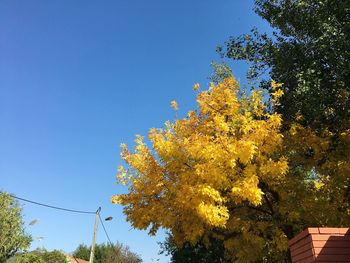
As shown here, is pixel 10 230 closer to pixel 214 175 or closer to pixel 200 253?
pixel 200 253

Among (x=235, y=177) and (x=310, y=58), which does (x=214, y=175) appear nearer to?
(x=235, y=177)

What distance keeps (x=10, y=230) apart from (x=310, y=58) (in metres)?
21.1

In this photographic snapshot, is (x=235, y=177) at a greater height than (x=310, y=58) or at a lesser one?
lesser

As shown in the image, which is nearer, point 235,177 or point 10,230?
point 235,177

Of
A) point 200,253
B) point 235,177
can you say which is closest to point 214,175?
point 235,177

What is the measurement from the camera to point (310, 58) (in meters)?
13.0

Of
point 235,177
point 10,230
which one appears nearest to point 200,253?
point 10,230

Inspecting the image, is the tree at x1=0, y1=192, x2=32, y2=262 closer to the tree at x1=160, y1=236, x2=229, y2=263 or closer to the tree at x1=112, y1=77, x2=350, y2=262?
the tree at x1=160, y1=236, x2=229, y2=263

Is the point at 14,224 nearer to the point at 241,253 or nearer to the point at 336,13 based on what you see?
the point at 241,253

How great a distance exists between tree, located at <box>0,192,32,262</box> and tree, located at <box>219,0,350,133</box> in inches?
726

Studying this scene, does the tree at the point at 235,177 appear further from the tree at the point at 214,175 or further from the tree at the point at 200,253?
the tree at the point at 200,253

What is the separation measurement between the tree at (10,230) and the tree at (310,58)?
18.4 metres

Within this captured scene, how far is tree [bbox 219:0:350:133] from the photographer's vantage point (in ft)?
39.0

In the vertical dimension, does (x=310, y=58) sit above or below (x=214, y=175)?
above
